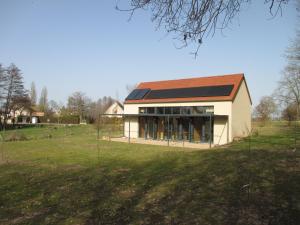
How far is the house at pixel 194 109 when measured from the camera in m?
23.7

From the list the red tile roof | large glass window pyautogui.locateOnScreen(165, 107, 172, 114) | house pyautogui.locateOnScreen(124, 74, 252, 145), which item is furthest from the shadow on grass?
large glass window pyautogui.locateOnScreen(165, 107, 172, 114)

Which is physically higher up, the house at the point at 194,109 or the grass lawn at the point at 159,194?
the house at the point at 194,109

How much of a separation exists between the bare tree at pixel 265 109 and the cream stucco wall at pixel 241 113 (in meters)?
17.3

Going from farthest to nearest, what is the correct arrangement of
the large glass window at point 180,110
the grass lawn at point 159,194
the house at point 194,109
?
the large glass window at point 180,110
the house at point 194,109
the grass lawn at point 159,194

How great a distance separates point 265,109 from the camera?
46.9 m

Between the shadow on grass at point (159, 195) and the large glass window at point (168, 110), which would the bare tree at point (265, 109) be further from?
the shadow on grass at point (159, 195)

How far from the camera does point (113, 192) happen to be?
7598 mm

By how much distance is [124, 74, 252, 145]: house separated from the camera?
23.7m

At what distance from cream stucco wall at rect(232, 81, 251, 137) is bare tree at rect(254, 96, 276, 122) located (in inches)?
683

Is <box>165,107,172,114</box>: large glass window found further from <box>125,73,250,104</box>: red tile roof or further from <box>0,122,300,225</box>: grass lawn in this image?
<box>0,122,300,225</box>: grass lawn

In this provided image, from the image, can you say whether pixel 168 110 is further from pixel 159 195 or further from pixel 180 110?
pixel 159 195

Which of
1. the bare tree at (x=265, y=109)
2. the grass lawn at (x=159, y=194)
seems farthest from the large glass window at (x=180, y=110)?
the bare tree at (x=265, y=109)

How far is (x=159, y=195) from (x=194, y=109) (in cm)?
1888

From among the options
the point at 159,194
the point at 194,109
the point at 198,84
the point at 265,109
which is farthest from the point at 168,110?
the point at 265,109
